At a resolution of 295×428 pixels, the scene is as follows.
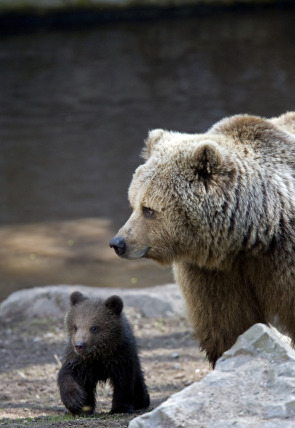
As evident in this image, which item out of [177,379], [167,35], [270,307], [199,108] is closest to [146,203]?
[270,307]

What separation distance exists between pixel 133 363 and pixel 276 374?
2.22 meters

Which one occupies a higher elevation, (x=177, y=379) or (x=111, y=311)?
(x=111, y=311)

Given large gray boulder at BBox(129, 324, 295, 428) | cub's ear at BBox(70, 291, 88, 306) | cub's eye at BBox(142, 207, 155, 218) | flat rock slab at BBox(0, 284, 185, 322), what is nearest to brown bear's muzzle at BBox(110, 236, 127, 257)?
cub's eye at BBox(142, 207, 155, 218)

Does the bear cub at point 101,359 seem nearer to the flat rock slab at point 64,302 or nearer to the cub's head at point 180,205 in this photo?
the cub's head at point 180,205

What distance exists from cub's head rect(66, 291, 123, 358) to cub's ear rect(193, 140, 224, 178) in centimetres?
167

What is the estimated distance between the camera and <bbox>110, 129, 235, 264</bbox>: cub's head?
463cm

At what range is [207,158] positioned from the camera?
4.65 m

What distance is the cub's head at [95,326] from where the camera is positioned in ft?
18.9

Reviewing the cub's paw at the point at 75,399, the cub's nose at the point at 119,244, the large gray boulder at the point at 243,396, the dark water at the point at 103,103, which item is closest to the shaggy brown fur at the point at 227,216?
the cub's nose at the point at 119,244

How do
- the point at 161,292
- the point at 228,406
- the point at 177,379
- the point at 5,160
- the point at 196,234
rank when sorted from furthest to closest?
the point at 5,160, the point at 161,292, the point at 177,379, the point at 196,234, the point at 228,406

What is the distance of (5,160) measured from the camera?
14.1 m

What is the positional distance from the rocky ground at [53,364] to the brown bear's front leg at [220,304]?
2.75 ft

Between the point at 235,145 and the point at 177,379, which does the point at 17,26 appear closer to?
the point at 177,379

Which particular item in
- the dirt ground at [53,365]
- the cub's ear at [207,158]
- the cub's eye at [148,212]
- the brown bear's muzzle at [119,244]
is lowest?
the dirt ground at [53,365]
